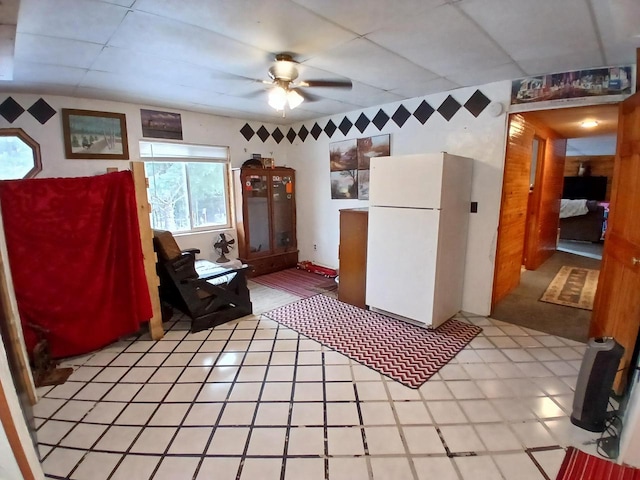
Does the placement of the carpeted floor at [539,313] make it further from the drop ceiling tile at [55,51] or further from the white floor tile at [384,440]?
the drop ceiling tile at [55,51]

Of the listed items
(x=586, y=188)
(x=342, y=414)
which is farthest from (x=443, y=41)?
(x=586, y=188)

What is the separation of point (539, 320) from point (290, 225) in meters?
3.59

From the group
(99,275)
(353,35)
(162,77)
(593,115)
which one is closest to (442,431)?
(353,35)

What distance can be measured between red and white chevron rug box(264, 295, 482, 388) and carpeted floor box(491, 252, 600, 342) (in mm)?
588

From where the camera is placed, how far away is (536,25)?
1.88 m

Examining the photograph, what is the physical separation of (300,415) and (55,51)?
2.95m

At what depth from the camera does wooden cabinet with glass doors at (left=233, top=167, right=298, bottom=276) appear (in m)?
4.59

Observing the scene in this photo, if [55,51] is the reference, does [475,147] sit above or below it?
below

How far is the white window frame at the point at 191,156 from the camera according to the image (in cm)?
391

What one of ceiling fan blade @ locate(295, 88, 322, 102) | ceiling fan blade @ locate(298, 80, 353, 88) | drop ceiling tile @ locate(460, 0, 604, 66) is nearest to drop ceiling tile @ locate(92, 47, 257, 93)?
ceiling fan blade @ locate(295, 88, 322, 102)

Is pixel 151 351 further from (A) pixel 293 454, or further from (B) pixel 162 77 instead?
(B) pixel 162 77

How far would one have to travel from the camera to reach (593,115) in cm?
343

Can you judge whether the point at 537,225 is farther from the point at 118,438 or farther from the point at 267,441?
the point at 118,438

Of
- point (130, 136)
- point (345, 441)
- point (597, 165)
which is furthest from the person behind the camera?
point (597, 165)
